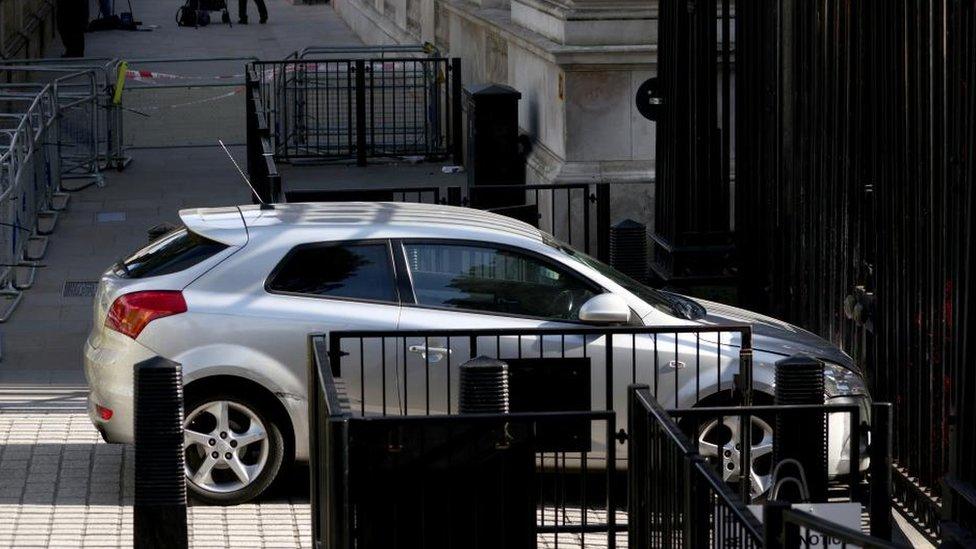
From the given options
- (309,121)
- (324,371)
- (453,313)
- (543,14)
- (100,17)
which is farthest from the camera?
(100,17)

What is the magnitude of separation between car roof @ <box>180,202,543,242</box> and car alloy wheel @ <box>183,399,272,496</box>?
3.14 feet

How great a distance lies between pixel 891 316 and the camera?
27.0ft

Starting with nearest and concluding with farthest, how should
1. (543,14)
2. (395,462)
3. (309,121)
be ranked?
(395,462)
(543,14)
(309,121)

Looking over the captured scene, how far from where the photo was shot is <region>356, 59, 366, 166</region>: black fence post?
21312 mm

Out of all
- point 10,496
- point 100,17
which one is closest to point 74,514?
point 10,496

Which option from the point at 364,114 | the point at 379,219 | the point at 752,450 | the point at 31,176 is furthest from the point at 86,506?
the point at 364,114

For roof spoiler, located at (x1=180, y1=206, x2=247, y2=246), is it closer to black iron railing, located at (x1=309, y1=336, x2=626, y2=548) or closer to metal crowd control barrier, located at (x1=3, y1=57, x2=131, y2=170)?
black iron railing, located at (x1=309, y1=336, x2=626, y2=548)

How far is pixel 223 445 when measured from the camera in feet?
28.7

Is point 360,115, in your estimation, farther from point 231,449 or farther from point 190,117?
point 231,449

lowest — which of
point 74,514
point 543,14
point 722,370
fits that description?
point 74,514

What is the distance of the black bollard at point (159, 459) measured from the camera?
6965mm

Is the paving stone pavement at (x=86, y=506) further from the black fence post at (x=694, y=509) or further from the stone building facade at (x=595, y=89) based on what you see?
the stone building facade at (x=595, y=89)

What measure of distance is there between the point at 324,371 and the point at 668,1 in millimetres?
6699

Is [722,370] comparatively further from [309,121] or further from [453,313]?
[309,121]
